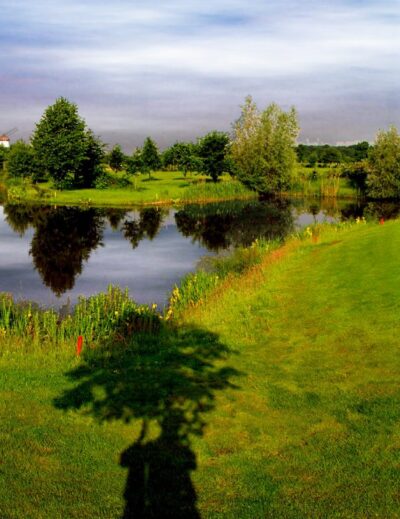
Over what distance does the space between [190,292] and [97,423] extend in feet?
45.6

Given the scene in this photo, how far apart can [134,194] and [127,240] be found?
3482cm

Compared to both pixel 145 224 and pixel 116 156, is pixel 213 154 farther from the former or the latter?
pixel 145 224

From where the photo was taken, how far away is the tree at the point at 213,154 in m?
97.8

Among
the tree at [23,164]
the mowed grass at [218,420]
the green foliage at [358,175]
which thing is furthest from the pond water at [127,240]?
the tree at [23,164]

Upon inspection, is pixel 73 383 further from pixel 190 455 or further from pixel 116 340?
pixel 190 455

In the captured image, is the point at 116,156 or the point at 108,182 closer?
the point at 108,182

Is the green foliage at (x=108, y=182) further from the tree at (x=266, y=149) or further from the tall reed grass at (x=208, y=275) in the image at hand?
the tall reed grass at (x=208, y=275)

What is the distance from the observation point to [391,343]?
686 inches

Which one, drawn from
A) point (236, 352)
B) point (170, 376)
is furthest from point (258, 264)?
point (170, 376)

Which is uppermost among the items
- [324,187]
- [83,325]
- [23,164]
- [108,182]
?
[23,164]

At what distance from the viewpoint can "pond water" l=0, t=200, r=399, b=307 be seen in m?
33.8

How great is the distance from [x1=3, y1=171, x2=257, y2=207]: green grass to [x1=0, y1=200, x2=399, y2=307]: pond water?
572cm

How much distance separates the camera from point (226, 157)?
323ft

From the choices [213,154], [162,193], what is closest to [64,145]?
[162,193]
